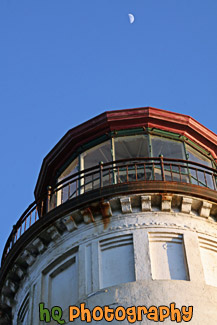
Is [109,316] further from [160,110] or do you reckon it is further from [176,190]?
[160,110]

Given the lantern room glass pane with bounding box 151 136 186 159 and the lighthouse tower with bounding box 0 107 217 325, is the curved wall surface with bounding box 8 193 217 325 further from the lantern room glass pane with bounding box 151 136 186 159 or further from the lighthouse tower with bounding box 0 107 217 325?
the lantern room glass pane with bounding box 151 136 186 159

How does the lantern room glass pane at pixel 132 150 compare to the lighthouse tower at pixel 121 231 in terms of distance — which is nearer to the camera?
the lighthouse tower at pixel 121 231

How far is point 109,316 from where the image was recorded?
19828 millimetres

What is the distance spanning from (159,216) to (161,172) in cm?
188

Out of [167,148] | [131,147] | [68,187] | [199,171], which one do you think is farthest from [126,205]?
[167,148]

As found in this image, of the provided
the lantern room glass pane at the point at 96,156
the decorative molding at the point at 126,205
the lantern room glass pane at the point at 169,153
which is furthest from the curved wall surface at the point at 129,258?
the lantern room glass pane at the point at 96,156

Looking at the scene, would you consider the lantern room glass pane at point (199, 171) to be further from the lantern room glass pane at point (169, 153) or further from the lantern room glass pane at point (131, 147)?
the lantern room glass pane at point (131, 147)

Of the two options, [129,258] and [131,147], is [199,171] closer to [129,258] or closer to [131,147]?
[131,147]

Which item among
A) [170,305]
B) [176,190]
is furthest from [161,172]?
[170,305]

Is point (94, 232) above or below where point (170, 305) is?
above

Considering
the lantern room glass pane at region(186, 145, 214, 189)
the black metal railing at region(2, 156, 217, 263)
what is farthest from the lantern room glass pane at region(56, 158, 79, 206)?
the lantern room glass pane at region(186, 145, 214, 189)

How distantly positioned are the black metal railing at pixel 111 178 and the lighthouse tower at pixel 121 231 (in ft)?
0.12

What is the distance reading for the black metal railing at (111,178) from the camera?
23953 mm

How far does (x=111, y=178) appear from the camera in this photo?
2439 centimetres
